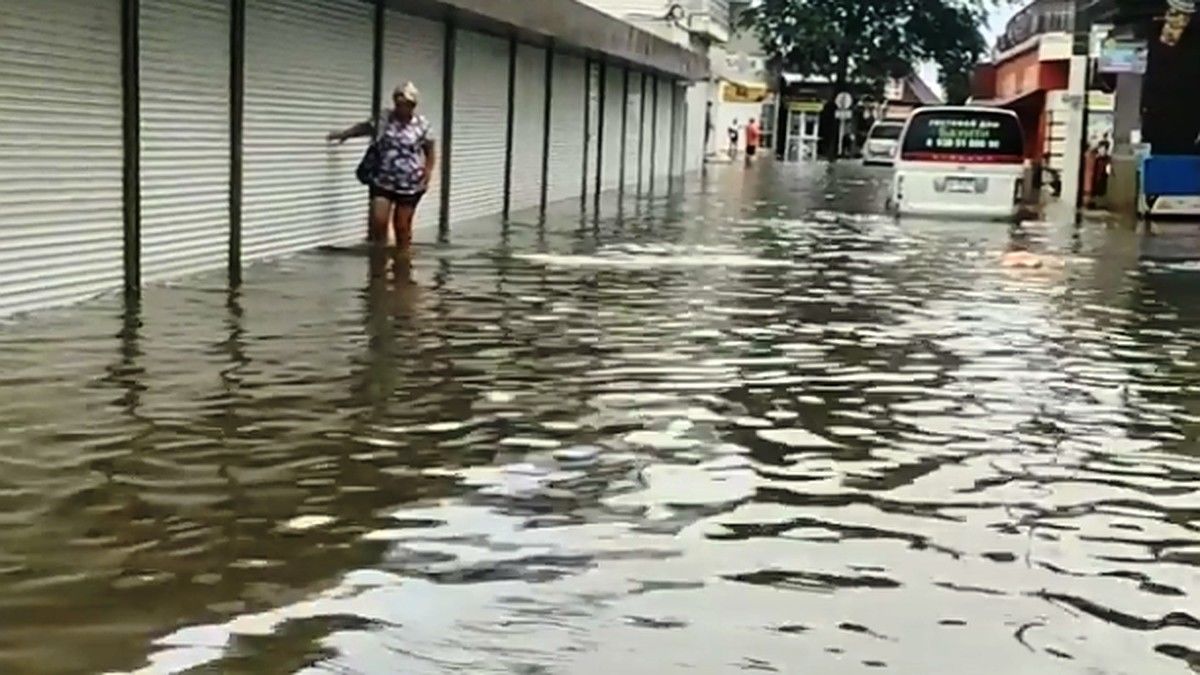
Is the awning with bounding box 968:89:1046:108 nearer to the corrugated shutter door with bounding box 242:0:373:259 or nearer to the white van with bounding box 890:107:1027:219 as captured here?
the white van with bounding box 890:107:1027:219

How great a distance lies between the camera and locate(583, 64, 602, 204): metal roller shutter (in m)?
35.6

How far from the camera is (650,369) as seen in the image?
11.5 m

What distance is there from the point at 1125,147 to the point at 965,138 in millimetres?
8677

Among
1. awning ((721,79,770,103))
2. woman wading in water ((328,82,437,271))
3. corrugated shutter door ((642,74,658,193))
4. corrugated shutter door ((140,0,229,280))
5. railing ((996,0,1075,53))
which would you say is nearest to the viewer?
corrugated shutter door ((140,0,229,280))

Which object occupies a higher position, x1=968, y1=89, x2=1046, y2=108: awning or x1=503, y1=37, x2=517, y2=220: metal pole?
x1=968, y1=89, x2=1046, y2=108: awning

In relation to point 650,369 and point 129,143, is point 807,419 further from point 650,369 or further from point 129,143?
point 129,143

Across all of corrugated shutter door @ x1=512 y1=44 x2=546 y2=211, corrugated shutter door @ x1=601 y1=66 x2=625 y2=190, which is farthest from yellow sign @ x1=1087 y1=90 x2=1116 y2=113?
corrugated shutter door @ x1=512 y1=44 x2=546 y2=211

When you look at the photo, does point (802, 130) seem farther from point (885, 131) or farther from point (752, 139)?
point (885, 131)

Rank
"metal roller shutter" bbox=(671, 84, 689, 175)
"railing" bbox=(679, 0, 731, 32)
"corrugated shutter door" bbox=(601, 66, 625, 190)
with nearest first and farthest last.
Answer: "corrugated shutter door" bbox=(601, 66, 625, 190) < "metal roller shutter" bbox=(671, 84, 689, 175) < "railing" bbox=(679, 0, 731, 32)

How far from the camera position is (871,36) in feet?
266

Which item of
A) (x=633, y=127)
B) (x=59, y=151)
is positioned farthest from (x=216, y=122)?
(x=633, y=127)

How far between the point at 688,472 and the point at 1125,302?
30.2ft

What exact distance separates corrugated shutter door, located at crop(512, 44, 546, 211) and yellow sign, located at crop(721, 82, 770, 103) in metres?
41.1

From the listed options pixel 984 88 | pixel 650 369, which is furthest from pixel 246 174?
pixel 984 88
